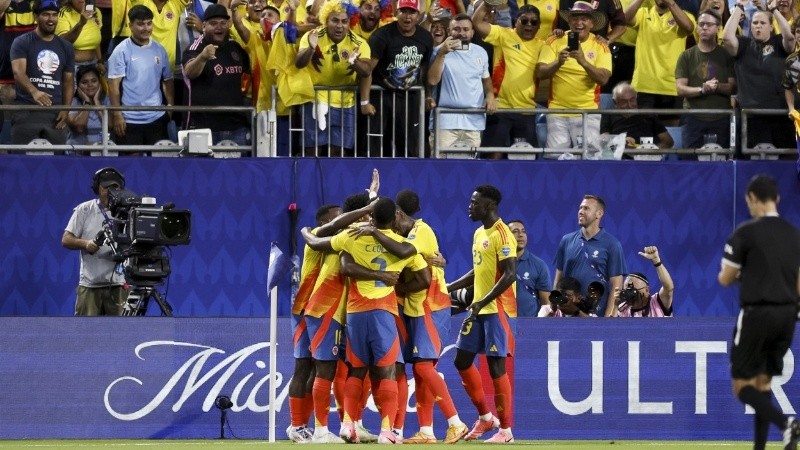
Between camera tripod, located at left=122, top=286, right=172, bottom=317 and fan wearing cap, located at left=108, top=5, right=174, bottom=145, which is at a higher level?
fan wearing cap, located at left=108, top=5, right=174, bottom=145

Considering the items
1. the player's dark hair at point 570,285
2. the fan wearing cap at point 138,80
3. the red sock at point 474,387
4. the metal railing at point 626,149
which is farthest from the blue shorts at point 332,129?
the red sock at point 474,387

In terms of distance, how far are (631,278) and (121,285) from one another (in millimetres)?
5645

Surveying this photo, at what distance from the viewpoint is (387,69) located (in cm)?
1897

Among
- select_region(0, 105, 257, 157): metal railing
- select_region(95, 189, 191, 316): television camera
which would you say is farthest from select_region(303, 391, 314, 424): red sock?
select_region(0, 105, 257, 157): metal railing

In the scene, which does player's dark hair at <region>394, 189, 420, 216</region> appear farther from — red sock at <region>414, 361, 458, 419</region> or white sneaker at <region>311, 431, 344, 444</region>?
white sneaker at <region>311, 431, 344, 444</region>

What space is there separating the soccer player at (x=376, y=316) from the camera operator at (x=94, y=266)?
164 inches

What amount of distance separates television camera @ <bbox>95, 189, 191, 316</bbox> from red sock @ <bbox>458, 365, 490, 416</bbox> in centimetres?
337

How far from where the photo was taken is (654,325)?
55.1 ft

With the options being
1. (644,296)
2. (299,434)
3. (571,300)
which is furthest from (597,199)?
(299,434)

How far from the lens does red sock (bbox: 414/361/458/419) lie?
49.2 ft

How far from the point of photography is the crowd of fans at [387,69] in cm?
1892

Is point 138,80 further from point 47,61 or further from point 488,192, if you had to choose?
point 488,192

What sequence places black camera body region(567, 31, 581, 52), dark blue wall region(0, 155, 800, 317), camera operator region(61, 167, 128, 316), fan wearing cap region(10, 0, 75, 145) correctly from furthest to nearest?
1. black camera body region(567, 31, 581, 52)
2. dark blue wall region(0, 155, 800, 317)
3. fan wearing cap region(10, 0, 75, 145)
4. camera operator region(61, 167, 128, 316)

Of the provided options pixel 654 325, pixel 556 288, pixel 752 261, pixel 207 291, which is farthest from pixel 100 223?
pixel 752 261
